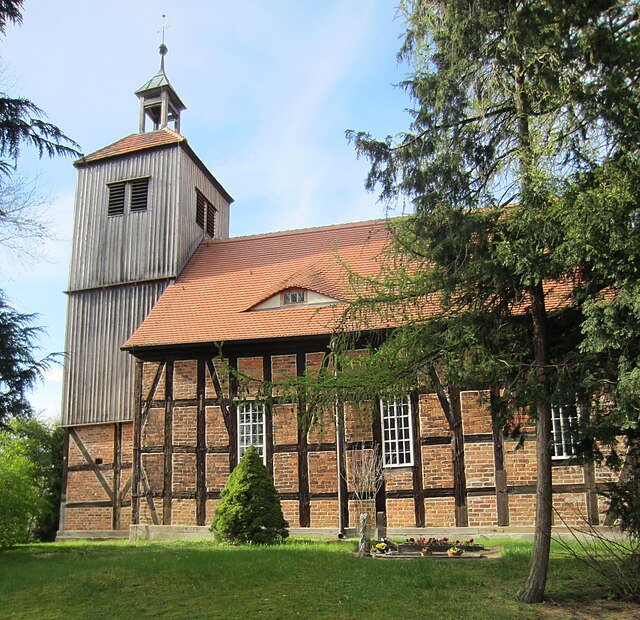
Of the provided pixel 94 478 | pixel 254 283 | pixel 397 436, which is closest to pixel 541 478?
pixel 397 436

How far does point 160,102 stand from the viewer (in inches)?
942

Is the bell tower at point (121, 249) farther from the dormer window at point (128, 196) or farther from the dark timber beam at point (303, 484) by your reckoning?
the dark timber beam at point (303, 484)

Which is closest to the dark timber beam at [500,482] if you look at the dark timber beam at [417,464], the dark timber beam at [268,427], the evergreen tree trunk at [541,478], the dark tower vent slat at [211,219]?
the dark timber beam at [417,464]

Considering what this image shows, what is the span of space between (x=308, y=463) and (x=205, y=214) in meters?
10.3

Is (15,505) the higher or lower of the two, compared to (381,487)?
lower

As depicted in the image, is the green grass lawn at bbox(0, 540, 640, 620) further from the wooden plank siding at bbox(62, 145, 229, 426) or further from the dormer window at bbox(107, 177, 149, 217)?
the dormer window at bbox(107, 177, 149, 217)

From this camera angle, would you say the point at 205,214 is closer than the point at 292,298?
No

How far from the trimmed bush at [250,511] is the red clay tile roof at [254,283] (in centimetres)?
357

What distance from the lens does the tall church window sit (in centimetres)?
2288

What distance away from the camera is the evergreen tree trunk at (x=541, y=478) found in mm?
8359

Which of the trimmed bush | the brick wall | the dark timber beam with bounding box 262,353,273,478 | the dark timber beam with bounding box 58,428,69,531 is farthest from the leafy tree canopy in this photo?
the dark timber beam with bounding box 58,428,69,531

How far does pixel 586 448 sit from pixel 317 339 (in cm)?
861

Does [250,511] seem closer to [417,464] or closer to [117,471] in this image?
[417,464]

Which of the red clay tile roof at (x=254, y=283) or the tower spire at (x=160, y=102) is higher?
the tower spire at (x=160, y=102)
